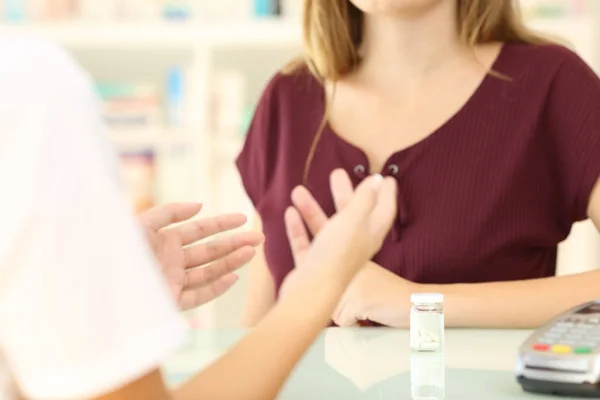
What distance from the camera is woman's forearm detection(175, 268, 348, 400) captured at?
635 mm

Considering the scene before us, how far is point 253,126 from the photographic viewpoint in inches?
60.0

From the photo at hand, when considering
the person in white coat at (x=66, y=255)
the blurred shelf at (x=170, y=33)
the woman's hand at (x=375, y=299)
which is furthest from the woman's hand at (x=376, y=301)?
the blurred shelf at (x=170, y=33)

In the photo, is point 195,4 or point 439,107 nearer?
point 439,107

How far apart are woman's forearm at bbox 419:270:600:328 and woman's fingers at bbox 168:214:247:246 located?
11.2 inches

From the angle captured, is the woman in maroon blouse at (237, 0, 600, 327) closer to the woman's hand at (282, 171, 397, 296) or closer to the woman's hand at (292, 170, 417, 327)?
the woman's hand at (292, 170, 417, 327)

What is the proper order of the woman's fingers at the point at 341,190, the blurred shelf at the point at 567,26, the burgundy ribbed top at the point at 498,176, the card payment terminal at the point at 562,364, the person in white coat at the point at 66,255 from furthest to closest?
the blurred shelf at the point at 567,26
the burgundy ribbed top at the point at 498,176
the woman's fingers at the point at 341,190
the card payment terminal at the point at 562,364
the person in white coat at the point at 66,255

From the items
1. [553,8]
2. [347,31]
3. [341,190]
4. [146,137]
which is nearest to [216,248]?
[341,190]

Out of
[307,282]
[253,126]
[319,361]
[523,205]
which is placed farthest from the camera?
[253,126]

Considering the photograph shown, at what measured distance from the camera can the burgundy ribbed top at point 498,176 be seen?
1.30 m

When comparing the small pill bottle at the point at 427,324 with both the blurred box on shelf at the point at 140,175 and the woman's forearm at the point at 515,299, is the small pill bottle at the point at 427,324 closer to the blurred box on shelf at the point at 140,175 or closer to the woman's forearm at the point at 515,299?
the woman's forearm at the point at 515,299

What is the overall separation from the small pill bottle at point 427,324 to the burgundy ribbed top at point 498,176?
35 cm

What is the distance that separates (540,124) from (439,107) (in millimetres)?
146

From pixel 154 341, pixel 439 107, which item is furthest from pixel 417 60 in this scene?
pixel 154 341

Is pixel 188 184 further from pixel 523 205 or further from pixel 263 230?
pixel 523 205
